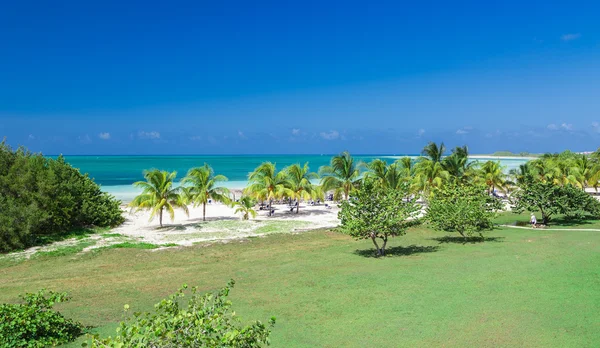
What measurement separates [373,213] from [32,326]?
1220 cm

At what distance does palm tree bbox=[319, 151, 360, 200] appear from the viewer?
34.7m

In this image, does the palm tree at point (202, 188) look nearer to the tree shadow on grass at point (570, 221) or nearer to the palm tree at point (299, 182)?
the palm tree at point (299, 182)

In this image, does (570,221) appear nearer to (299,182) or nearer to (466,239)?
(466,239)

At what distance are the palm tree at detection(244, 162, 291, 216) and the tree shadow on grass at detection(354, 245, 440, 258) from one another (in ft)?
45.9

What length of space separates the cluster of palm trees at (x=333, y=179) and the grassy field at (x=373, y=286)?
282 inches

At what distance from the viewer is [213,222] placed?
28.6 m

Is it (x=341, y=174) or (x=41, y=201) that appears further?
(x=341, y=174)

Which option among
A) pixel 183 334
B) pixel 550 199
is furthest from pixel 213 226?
pixel 183 334

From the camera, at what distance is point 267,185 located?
107 feet

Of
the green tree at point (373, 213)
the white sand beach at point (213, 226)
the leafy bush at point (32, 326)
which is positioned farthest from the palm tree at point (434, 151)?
the leafy bush at point (32, 326)

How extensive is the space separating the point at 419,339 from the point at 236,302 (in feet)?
16.8

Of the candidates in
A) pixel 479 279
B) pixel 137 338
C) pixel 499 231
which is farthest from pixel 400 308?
pixel 499 231

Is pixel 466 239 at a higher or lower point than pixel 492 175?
lower

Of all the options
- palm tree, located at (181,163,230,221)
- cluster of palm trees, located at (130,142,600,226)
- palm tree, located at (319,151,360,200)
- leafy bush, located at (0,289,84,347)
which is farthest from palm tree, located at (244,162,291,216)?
leafy bush, located at (0,289,84,347)
